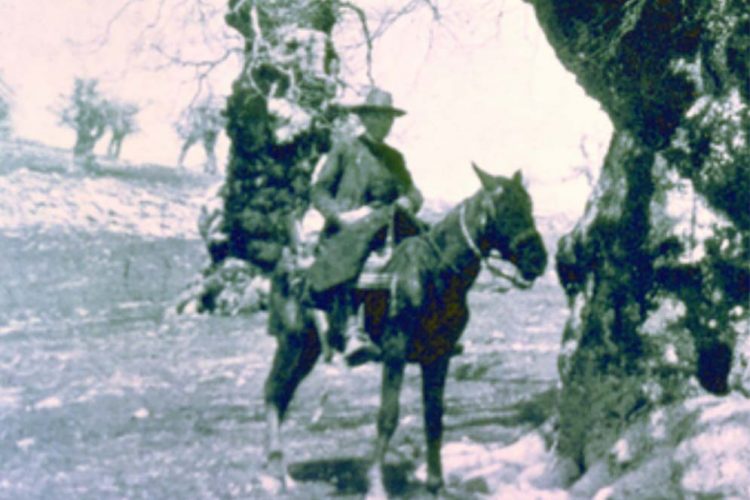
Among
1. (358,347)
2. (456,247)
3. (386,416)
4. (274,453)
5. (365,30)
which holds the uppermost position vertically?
(365,30)

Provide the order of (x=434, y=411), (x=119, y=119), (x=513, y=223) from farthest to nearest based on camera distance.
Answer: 1. (x=119, y=119)
2. (x=434, y=411)
3. (x=513, y=223)

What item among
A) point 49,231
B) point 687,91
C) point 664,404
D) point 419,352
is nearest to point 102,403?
point 49,231

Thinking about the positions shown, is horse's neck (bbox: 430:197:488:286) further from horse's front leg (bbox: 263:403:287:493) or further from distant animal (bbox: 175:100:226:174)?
distant animal (bbox: 175:100:226:174)

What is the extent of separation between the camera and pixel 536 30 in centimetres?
545

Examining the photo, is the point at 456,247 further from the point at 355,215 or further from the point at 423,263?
the point at 355,215

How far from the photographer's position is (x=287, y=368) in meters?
5.33

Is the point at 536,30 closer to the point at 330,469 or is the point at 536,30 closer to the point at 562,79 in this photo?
the point at 562,79

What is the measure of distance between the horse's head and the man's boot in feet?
3.15

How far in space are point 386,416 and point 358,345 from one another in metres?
0.43

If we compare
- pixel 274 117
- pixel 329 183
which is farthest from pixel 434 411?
pixel 274 117

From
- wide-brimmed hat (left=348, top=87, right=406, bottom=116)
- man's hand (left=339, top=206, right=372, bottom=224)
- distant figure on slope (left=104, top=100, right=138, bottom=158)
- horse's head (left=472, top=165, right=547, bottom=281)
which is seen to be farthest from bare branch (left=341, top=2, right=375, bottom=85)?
horse's head (left=472, top=165, right=547, bottom=281)

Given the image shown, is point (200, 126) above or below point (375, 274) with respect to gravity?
above

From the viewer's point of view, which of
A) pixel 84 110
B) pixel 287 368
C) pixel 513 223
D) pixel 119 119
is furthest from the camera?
pixel 119 119

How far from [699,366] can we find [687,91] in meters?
1.49
